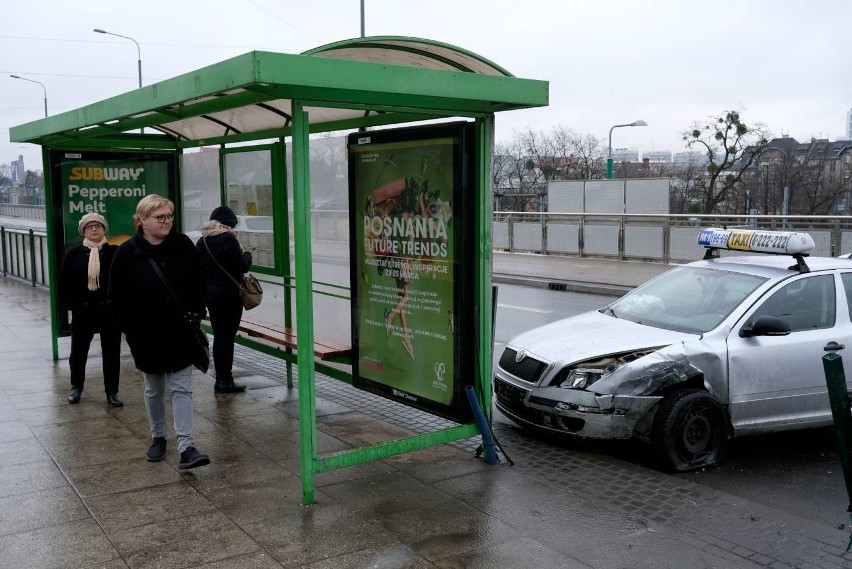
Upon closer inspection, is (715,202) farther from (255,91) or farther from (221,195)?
(255,91)

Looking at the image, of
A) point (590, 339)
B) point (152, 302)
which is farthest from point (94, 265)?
point (590, 339)

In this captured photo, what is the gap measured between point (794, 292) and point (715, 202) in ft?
101

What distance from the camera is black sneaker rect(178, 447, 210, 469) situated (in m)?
5.38

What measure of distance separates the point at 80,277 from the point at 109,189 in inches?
110

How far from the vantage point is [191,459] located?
5395 mm

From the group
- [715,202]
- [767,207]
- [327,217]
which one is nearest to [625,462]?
[327,217]

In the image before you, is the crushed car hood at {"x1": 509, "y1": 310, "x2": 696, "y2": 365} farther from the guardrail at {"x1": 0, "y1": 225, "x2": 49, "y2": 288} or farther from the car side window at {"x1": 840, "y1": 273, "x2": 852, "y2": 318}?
the guardrail at {"x1": 0, "y1": 225, "x2": 49, "y2": 288}

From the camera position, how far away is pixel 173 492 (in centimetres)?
508

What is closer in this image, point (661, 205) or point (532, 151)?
point (661, 205)

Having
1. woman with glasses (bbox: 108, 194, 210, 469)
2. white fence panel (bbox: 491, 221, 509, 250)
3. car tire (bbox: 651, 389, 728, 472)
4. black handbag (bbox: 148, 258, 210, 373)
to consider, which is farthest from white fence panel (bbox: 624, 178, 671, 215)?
woman with glasses (bbox: 108, 194, 210, 469)

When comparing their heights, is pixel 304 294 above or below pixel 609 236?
above

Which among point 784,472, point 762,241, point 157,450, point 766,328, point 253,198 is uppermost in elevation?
point 253,198

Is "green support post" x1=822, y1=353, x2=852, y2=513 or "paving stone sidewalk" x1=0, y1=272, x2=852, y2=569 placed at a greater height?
"green support post" x1=822, y1=353, x2=852, y2=513

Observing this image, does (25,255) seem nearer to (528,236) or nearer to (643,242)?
(528,236)
